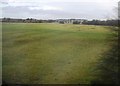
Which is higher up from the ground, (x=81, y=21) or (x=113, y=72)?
(x=81, y=21)

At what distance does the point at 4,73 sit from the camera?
6.20m

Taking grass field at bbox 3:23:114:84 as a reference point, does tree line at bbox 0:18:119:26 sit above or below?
above

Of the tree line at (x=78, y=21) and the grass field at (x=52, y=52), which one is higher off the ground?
the tree line at (x=78, y=21)

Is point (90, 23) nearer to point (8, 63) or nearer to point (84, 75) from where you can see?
point (84, 75)

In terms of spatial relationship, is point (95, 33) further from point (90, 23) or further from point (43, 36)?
point (43, 36)

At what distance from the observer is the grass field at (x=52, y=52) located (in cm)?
602

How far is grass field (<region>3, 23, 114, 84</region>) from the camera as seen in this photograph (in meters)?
6.02

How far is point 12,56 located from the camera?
6219mm

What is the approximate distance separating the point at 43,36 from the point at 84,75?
1122mm

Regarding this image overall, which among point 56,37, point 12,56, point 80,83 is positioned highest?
point 56,37

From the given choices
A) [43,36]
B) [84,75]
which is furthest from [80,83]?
[43,36]

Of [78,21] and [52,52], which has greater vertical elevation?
[78,21]

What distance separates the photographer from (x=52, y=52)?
613 centimetres

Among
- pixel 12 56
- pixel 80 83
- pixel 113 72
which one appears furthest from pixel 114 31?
pixel 12 56
